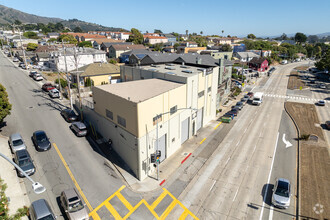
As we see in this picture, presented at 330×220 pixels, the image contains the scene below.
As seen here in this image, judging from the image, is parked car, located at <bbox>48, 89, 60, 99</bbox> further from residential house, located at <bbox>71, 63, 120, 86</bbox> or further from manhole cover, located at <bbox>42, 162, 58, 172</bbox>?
manhole cover, located at <bbox>42, 162, 58, 172</bbox>

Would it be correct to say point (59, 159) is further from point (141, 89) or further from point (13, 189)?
point (141, 89)

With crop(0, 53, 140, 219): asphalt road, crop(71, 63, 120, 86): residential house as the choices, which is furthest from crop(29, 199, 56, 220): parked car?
crop(71, 63, 120, 86): residential house

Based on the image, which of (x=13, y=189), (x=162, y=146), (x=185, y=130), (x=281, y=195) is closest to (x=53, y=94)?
(x=13, y=189)

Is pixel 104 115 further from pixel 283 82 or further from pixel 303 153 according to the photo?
pixel 283 82

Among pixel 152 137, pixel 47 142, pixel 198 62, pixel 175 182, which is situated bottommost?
pixel 175 182

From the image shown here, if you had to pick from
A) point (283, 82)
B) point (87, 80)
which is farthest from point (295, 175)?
Answer: point (283, 82)

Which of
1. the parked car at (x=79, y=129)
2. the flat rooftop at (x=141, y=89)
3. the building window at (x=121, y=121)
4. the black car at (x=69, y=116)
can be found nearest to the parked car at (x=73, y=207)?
the building window at (x=121, y=121)

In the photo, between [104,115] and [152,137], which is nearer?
[152,137]
